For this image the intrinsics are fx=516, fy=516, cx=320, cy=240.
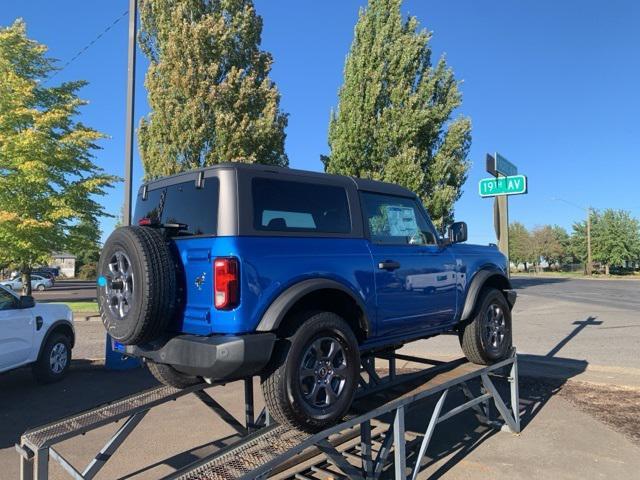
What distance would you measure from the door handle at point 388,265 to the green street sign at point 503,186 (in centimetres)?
417

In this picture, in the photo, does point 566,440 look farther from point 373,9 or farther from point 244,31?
point 373,9

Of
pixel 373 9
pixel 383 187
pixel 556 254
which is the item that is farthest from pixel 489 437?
pixel 556 254

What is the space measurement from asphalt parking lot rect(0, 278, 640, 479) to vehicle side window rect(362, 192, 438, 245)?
2002mm

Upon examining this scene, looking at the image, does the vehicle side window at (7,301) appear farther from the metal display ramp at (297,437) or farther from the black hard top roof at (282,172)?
the black hard top roof at (282,172)

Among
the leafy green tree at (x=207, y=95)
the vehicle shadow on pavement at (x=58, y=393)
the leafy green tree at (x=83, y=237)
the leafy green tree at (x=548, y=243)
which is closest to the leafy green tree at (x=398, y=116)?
the leafy green tree at (x=207, y=95)

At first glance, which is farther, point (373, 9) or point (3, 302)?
point (373, 9)

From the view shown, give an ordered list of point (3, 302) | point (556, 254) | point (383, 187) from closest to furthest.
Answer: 1. point (383, 187)
2. point (3, 302)
3. point (556, 254)

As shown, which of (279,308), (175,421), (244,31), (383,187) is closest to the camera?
(279,308)

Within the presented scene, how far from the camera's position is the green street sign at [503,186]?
7453mm

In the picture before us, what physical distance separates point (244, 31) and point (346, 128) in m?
6.13

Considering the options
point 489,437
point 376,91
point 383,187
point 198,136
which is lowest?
point 489,437

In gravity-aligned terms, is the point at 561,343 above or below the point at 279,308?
below

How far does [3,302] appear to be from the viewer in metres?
6.57

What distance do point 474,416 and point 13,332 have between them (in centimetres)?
575
